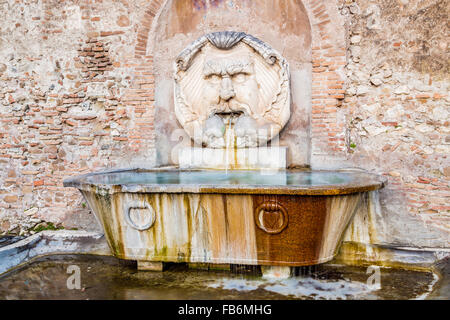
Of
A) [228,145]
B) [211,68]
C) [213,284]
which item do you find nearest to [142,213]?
[213,284]

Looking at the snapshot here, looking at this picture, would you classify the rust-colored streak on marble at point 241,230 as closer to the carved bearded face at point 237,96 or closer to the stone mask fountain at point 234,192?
the stone mask fountain at point 234,192

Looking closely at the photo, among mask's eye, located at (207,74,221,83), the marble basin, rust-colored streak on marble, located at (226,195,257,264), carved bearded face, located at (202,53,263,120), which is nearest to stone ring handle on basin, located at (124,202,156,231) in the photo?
the marble basin

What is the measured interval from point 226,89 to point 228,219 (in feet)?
5.76

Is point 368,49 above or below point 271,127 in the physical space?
above

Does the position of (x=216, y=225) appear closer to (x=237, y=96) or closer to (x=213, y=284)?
(x=213, y=284)

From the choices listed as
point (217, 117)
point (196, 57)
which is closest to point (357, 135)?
point (217, 117)

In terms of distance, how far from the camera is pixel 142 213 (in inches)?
115

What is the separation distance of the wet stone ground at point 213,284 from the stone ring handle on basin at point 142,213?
47 centimetres

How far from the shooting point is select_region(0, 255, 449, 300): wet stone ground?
2686mm

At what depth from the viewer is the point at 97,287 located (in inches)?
115

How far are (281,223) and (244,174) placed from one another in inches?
43.4

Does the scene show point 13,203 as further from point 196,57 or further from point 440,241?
point 440,241

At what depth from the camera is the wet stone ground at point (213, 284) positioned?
269 centimetres

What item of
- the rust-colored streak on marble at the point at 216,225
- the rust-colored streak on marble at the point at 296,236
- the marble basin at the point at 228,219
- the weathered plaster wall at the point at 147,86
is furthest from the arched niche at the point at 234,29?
the rust-colored streak on marble at the point at 216,225
